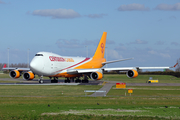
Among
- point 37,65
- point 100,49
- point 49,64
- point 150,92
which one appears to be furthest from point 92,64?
point 150,92

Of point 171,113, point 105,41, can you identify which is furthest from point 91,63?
point 171,113

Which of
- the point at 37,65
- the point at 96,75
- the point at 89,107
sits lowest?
the point at 89,107

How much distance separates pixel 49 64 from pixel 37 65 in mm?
3264

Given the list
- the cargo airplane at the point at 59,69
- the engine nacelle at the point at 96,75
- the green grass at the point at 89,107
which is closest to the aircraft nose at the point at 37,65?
the cargo airplane at the point at 59,69

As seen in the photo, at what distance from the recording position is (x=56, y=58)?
57094 millimetres

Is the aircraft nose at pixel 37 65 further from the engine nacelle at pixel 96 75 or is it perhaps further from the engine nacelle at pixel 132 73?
the engine nacelle at pixel 132 73

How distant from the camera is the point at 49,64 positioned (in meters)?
54.4

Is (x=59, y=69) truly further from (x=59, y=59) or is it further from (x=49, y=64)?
(x=49, y=64)

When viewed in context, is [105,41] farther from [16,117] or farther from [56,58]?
[16,117]

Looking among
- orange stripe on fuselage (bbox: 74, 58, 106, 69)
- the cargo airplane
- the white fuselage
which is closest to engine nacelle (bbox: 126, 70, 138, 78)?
the cargo airplane

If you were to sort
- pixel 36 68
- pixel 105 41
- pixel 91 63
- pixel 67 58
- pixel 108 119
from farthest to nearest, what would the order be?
pixel 105 41, pixel 91 63, pixel 67 58, pixel 36 68, pixel 108 119

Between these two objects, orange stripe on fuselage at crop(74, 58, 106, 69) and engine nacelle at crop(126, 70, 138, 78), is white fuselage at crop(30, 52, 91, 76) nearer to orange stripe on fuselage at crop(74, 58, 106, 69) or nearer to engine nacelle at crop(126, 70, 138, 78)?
orange stripe on fuselage at crop(74, 58, 106, 69)

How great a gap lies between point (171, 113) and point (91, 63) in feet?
163

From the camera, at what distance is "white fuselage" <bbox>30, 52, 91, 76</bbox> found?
5198 cm
